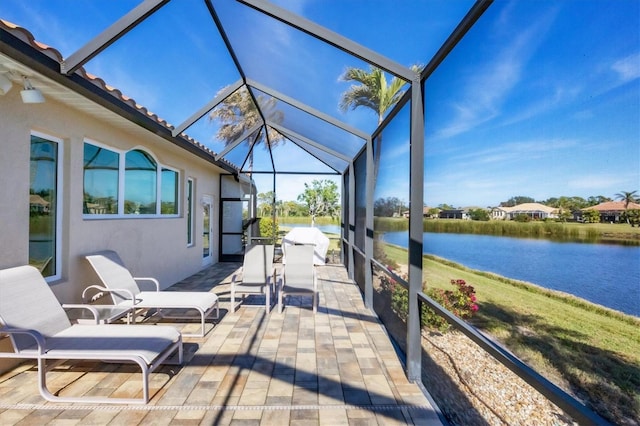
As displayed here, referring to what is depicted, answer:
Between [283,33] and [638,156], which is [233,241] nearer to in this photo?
[283,33]

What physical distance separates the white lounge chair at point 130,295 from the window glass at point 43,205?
1.44 feet

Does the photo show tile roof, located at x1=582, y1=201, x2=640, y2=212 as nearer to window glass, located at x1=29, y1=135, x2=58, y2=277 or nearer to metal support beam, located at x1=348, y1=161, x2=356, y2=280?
window glass, located at x1=29, y1=135, x2=58, y2=277

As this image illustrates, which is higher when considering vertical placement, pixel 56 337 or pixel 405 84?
pixel 405 84

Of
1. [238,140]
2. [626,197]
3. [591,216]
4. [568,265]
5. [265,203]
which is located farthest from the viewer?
[265,203]

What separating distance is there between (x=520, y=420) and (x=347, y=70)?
3.89 meters

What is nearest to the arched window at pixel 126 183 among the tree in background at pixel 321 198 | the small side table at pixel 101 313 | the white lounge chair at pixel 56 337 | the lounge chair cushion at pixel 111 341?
the small side table at pixel 101 313

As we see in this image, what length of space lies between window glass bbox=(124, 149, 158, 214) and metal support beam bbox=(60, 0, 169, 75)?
2569 millimetres

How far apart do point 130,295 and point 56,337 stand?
46.4 inches

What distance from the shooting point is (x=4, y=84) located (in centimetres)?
294

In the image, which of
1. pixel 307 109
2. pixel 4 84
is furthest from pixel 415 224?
pixel 4 84

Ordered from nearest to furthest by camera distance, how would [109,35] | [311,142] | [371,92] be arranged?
[109,35]
[371,92]
[311,142]

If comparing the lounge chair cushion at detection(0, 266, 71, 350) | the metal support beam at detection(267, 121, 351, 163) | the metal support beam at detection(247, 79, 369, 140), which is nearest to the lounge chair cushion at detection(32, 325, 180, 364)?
the lounge chair cushion at detection(0, 266, 71, 350)

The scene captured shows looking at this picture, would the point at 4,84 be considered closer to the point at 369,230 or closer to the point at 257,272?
the point at 257,272

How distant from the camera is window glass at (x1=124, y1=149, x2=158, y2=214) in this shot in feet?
18.4
